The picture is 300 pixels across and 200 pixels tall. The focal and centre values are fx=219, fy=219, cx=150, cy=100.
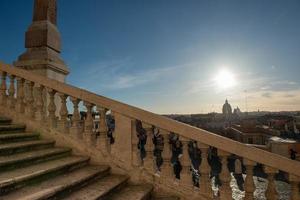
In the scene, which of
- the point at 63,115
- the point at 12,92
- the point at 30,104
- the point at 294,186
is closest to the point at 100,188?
the point at 63,115

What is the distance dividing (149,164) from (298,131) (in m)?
66.6

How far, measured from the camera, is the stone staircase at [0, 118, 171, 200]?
2627 millimetres

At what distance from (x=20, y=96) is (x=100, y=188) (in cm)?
287

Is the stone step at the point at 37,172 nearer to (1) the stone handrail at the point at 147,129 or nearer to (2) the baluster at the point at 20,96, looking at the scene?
(1) the stone handrail at the point at 147,129

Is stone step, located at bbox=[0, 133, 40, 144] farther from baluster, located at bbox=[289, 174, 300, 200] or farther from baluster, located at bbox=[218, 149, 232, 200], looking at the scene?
baluster, located at bbox=[289, 174, 300, 200]

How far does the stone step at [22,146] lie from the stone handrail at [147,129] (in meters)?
0.39

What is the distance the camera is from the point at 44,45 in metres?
5.50

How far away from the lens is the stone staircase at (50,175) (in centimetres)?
263

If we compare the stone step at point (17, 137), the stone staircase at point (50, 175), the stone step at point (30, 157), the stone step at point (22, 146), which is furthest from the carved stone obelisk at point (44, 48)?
the stone step at point (30, 157)

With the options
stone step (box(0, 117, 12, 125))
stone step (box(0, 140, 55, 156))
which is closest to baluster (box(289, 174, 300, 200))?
stone step (box(0, 140, 55, 156))

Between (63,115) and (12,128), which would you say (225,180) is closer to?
(63,115)

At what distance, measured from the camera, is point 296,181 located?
2.94m

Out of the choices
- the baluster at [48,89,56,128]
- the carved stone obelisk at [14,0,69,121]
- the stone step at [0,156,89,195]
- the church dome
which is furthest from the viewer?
the church dome

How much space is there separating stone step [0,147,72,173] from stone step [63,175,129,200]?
0.92 meters
